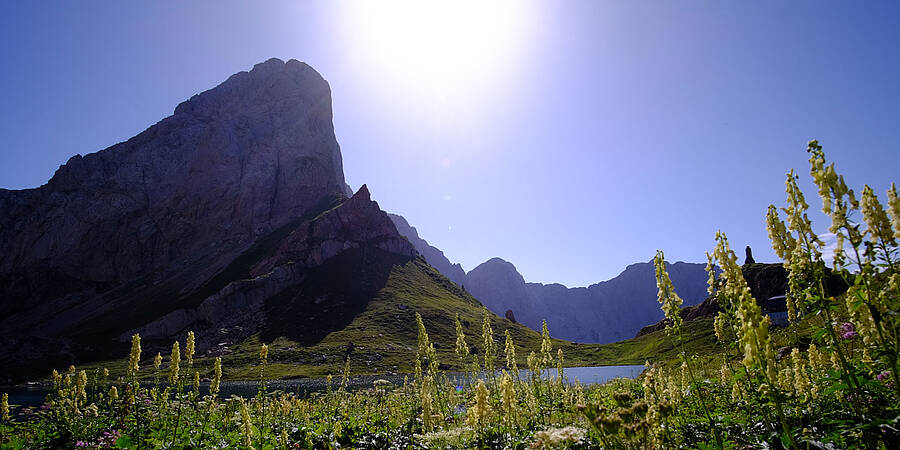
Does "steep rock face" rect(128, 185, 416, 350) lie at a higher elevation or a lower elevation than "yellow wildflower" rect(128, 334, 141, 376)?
higher

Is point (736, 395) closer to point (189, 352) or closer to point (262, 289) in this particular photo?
point (189, 352)

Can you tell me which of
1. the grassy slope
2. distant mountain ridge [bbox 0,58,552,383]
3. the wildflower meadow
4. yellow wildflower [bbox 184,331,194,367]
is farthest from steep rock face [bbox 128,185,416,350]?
yellow wildflower [bbox 184,331,194,367]

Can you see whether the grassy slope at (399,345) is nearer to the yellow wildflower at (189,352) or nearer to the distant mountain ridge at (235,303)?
the distant mountain ridge at (235,303)

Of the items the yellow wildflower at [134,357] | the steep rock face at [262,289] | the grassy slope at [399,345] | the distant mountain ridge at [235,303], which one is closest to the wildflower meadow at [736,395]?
the yellow wildflower at [134,357]

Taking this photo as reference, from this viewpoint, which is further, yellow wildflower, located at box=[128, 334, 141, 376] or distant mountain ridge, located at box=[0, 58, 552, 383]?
distant mountain ridge, located at box=[0, 58, 552, 383]

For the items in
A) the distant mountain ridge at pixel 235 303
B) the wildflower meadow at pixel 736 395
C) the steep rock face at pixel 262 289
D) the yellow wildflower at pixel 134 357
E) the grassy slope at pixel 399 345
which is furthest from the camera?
the steep rock face at pixel 262 289

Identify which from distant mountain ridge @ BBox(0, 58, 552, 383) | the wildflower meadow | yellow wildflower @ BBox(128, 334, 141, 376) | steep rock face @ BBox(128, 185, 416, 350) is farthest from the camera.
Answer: steep rock face @ BBox(128, 185, 416, 350)

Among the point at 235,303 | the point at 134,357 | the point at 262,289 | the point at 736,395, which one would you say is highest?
the point at 262,289

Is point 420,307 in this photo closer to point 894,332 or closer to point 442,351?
point 442,351

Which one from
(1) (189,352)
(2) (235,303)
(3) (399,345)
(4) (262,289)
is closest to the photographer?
(1) (189,352)

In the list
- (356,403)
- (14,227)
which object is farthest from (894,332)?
(14,227)

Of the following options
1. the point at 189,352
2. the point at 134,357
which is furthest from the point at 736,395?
the point at 134,357

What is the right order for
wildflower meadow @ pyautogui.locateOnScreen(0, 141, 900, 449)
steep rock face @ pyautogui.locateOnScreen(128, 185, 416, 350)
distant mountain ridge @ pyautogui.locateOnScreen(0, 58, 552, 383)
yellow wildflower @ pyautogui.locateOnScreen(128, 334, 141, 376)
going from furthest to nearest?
steep rock face @ pyautogui.locateOnScreen(128, 185, 416, 350) → distant mountain ridge @ pyautogui.locateOnScreen(0, 58, 552, 383) → yellow wildflower @ pyautogui.locateOnScreen(128, 334, 141, 376) → wildflower meadow @ pyautogui.locateOnScreen(0, 141, 900, 449)

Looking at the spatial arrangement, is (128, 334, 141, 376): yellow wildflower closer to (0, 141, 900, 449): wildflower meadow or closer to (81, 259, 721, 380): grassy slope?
(0, 141, 900, 449): wildflower meadow
